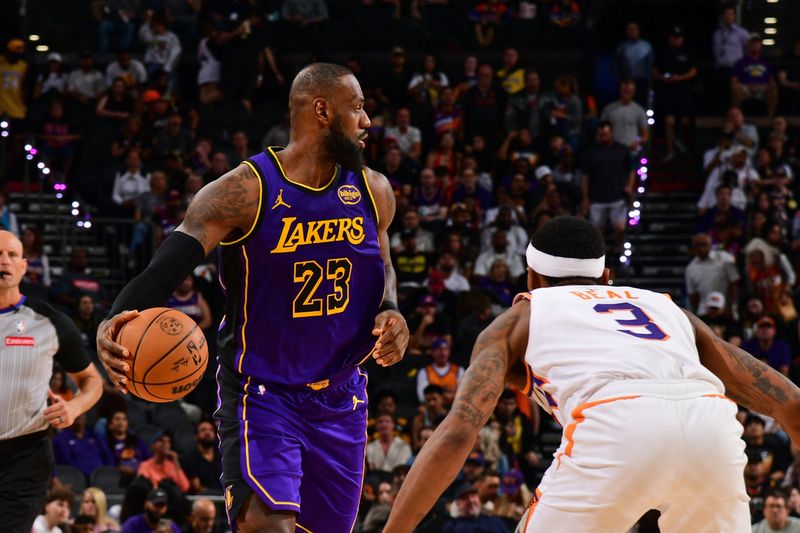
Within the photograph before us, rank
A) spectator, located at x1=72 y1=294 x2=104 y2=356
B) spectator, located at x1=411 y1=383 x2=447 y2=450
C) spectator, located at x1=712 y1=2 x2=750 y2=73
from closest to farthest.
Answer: spectator, located at x1=411 y1=383 x2=447 y2=450 < spectator, located at x1=72 y1=294 x2=104 y2=356 < spectator, located at x1=712 y1=2 x2=750 y2=73

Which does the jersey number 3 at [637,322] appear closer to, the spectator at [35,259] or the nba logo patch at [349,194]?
the nba logo patch at [349,194]

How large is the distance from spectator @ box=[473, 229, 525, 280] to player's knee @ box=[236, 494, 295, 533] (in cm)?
1104

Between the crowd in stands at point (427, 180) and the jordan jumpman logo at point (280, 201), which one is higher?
the jordan jumpman logo at point (280, 201)

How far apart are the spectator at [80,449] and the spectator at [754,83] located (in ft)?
39.2

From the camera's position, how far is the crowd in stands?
44.6ft

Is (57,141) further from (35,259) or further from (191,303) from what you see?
(191,303)

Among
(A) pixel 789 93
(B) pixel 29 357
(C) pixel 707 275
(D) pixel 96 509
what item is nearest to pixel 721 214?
(C) pixel 707 275

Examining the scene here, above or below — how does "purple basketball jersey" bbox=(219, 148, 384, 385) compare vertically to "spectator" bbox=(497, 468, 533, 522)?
above

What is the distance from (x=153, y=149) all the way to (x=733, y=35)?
387 inches

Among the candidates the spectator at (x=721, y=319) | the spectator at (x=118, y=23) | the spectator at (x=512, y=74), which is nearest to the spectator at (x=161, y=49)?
the spectator at (x=118, y=23)

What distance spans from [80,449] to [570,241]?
9795mm

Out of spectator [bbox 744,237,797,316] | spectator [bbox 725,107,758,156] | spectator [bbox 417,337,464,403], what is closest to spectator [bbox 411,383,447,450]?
spectator [bbox 417,337,464,403]

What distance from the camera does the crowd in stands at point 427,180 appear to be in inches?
535

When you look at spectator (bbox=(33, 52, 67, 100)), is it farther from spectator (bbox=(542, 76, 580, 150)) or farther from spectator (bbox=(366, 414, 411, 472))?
spectator (bbox=(366, 414, 411, 472))
